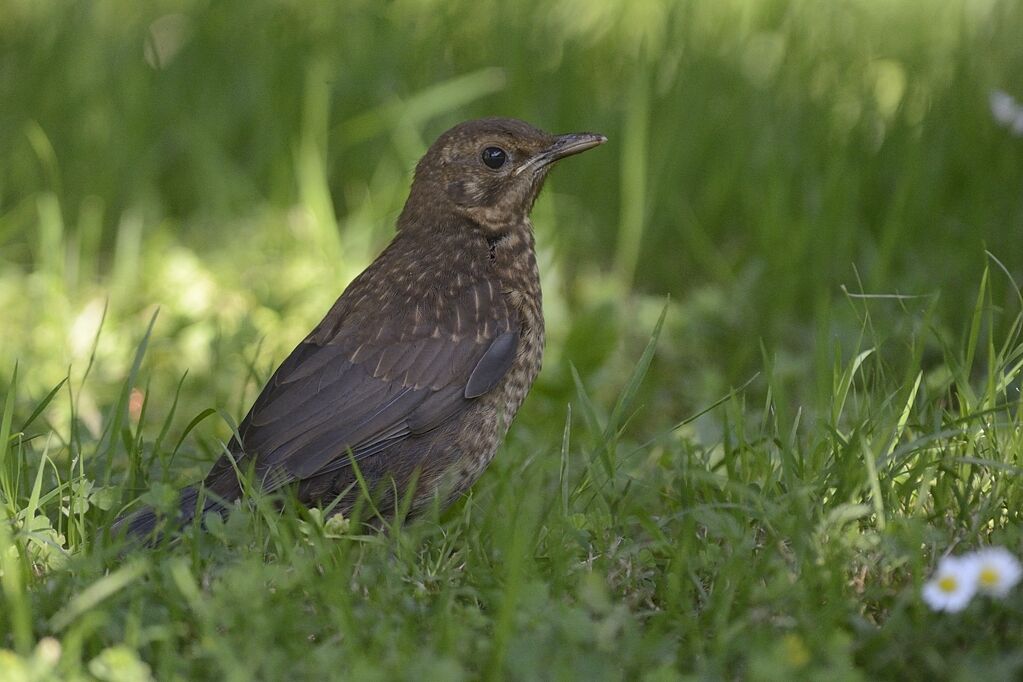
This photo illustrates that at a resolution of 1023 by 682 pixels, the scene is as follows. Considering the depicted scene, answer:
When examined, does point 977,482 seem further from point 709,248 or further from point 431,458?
point 709,248

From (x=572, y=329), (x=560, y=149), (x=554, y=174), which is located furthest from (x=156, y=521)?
(x=554, y=174)

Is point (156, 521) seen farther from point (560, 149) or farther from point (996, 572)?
point (996, 572)

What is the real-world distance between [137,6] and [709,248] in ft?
11.7

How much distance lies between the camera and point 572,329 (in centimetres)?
537

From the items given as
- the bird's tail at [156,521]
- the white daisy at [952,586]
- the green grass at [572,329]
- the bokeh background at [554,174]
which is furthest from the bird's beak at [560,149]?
the white daisy at [952,586]

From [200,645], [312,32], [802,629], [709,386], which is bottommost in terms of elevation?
[709,386]

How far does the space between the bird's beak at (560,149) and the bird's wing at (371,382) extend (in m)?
0.50

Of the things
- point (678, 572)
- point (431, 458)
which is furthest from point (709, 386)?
point (678, 572)

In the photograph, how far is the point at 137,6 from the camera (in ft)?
24.4

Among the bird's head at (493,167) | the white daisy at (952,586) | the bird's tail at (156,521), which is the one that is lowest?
the white daisy at (952,586)

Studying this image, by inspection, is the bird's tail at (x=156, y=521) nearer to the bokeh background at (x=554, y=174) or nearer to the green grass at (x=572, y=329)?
the green grass at (x=572, y=329)

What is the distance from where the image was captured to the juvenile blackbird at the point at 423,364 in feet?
12.6

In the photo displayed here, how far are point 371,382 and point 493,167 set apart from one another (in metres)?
0.89

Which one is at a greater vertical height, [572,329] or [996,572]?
[996,572]
